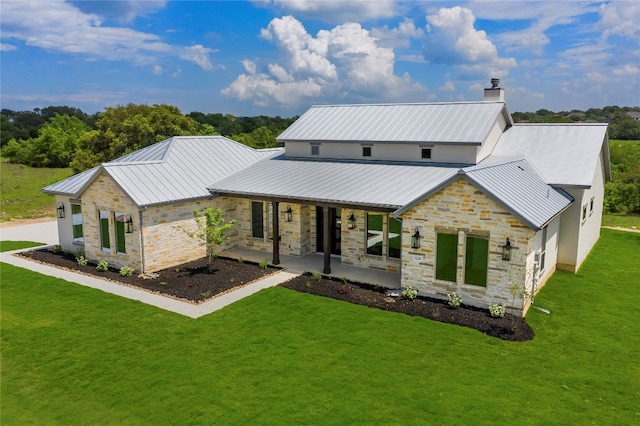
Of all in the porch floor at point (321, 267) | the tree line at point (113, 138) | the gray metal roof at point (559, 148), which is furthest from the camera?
the tree line at point (113, 138)

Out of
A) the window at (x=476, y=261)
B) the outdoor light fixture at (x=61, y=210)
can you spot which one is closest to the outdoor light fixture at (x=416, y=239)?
the window at (x=476, y=261)

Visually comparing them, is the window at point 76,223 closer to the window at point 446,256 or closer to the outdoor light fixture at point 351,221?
the outdoor light fixture at point 351,221

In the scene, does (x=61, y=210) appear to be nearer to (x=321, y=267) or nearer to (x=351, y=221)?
(x=321, y=267)

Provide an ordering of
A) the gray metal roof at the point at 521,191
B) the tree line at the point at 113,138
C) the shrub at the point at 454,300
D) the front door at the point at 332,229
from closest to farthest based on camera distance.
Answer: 1. the gray metal roof at the point at 521,191
2. the shrub at the point at 454,300
3. the front door at the point at 332,229
4. the tree line at the point at 113,138

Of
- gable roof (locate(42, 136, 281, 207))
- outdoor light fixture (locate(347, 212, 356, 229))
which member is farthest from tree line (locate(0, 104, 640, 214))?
outdoor light fixture (locate(347, 212, 356, 229))

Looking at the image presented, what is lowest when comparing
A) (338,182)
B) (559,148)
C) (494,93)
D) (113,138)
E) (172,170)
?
(338,182)

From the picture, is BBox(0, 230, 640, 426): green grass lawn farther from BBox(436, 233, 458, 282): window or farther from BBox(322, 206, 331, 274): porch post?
BBox(322, 206, 331, 274): porch post

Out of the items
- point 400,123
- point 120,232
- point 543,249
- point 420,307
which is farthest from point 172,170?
point 543,249
